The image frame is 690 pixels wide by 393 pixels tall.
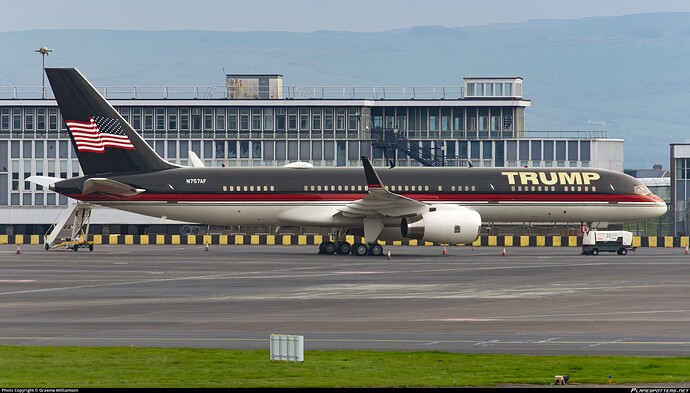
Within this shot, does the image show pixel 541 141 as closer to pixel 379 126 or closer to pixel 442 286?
pixel 379 126

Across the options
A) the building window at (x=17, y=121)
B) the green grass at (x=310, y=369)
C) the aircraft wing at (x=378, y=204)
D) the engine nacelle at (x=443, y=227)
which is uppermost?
the building window at (x=17, y=121)

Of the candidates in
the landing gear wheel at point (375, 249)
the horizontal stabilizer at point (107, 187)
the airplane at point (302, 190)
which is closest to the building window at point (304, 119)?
the airplane at point (302, 190)

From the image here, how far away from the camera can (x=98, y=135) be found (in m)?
65.2

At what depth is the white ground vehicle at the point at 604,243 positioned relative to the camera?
67812 millimetres

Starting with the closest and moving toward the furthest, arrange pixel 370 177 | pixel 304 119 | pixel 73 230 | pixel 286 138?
pixel 370 177, pixel 73 230, pixel 286 138, pixel 304 119

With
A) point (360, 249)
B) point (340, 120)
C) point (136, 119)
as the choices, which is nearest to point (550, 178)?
point (360, 249)

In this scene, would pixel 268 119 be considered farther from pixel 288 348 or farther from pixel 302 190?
pixel 288 348

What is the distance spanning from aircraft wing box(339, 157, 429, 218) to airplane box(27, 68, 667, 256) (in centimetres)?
8

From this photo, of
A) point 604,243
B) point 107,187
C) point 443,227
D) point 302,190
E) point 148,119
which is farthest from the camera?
point 148,119

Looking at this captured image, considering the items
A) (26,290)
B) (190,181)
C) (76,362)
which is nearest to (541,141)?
(190,181)

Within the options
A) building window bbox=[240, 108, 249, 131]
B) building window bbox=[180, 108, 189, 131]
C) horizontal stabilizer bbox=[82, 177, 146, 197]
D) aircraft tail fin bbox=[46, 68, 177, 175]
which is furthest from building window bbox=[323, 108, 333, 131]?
horizontal stabilizer bbox=[82, 177, 146, 197]

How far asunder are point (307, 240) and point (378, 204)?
22.8 m

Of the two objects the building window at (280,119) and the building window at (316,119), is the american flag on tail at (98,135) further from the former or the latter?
the building window at (316,119)

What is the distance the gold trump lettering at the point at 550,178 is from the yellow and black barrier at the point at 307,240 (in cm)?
1274
